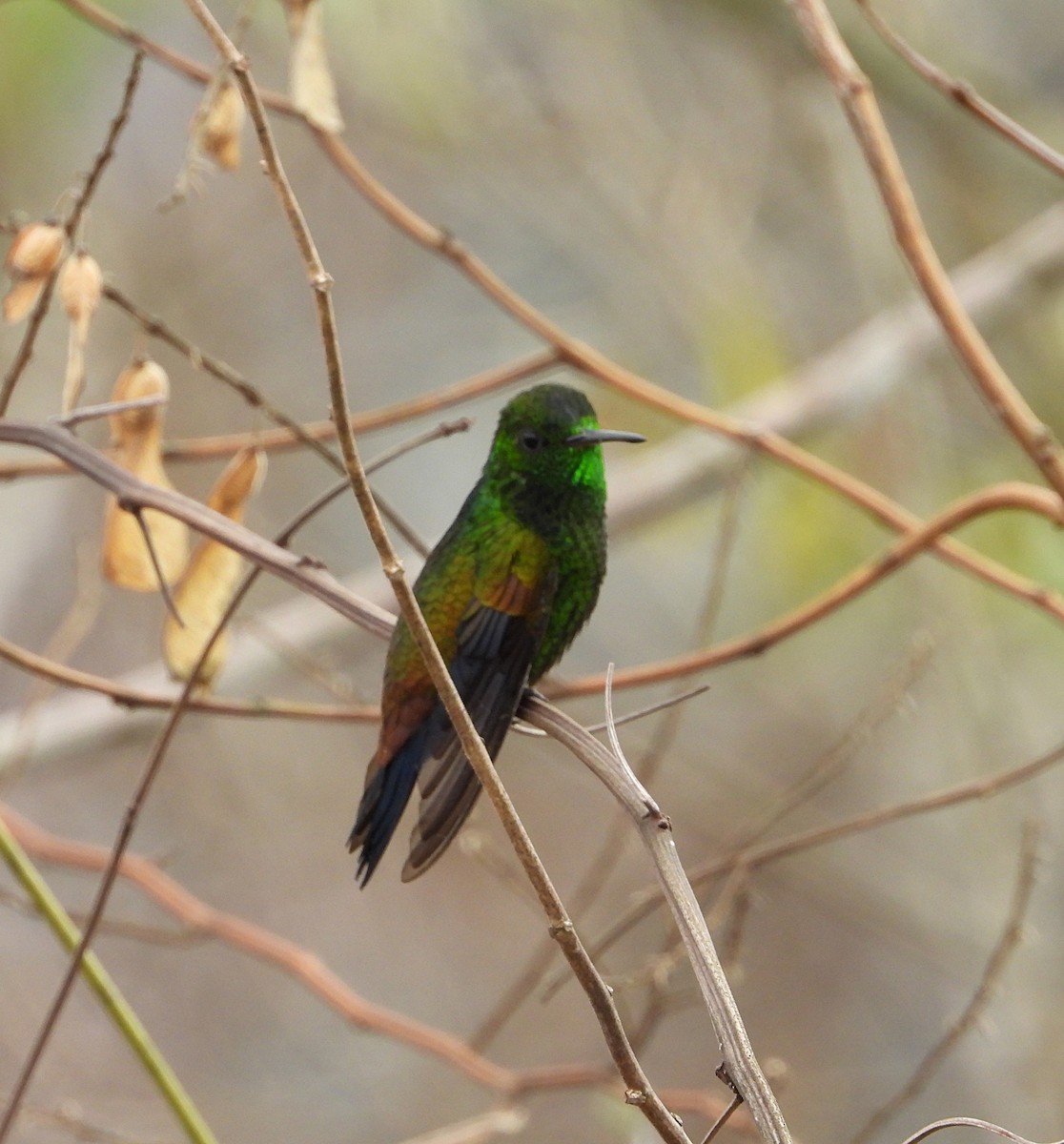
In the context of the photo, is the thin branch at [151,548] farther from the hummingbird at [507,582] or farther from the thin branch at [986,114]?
the thin branch at [986,114]

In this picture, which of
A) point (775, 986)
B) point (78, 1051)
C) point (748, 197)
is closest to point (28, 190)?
point (748, 197)

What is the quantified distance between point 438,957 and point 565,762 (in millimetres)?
1319

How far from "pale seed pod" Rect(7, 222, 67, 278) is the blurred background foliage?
5.92ft

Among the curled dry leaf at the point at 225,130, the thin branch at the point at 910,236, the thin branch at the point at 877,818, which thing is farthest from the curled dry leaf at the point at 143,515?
the thin branch at the point at 910,236

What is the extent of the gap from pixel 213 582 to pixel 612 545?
9.27ft

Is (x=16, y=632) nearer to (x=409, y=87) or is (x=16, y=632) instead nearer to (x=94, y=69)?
(x=94, y=69)

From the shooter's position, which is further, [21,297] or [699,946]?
[21,297]

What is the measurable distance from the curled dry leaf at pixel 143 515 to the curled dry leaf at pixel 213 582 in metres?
0.03

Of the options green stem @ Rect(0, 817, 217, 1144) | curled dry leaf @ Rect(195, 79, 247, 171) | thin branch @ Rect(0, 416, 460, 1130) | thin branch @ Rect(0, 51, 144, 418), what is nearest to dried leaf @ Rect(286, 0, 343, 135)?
curled dry leaf @ Rect(195, 79, 247, 171)

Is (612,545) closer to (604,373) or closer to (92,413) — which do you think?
(604,373)

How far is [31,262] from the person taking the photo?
5.71 ft

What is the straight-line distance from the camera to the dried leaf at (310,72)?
199cm

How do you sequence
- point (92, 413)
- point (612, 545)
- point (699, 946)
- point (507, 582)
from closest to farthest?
point (699, 946) < point (92, 413) < point (507, 582) < point (612, 545)

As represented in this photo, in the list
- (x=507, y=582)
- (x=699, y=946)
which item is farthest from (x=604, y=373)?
(x=699, y=946)
